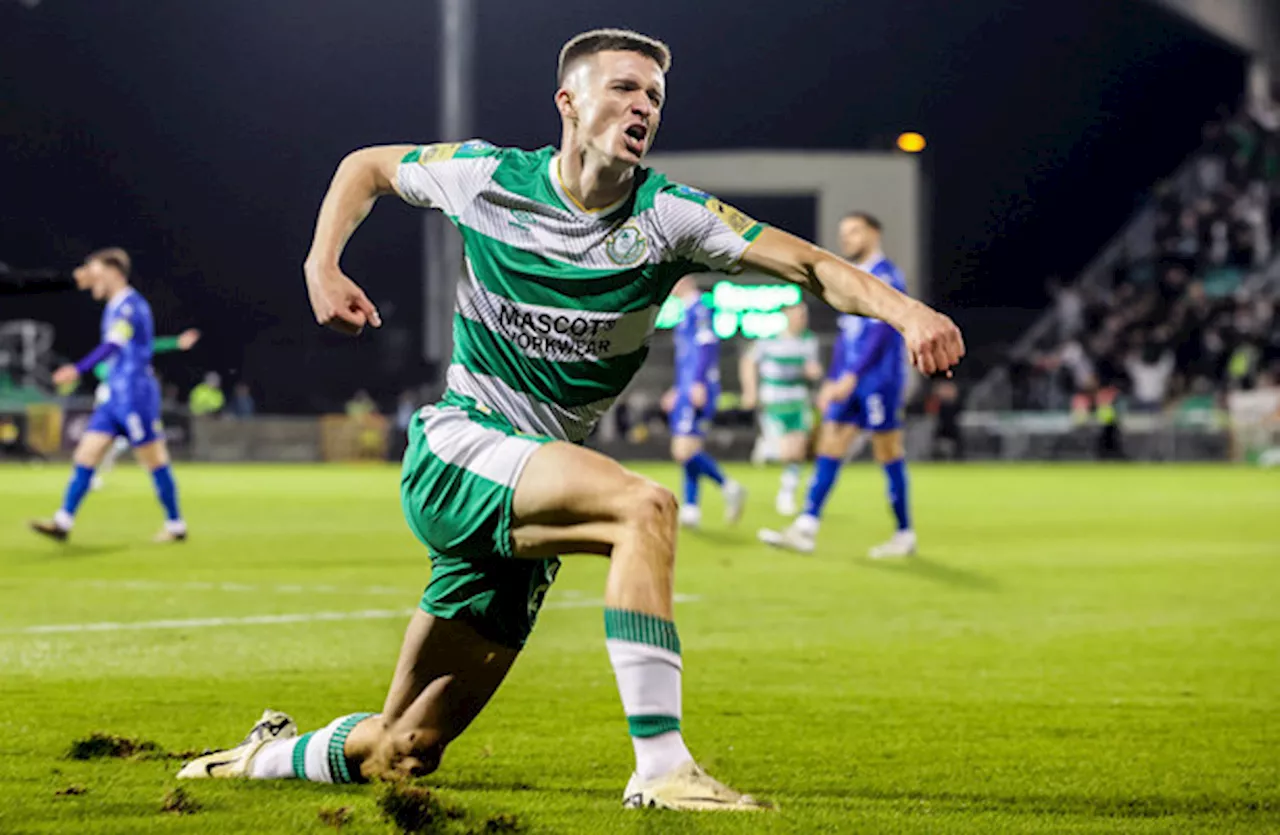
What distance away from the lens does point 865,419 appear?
13.0m

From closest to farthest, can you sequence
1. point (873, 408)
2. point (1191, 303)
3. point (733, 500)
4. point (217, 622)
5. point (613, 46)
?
point (613, 46)
point (217, 622)
point (873, 408)
point (733, 500)
point (1191, 303)

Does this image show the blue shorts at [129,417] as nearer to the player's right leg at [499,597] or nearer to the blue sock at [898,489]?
the blue sock at [898,489]

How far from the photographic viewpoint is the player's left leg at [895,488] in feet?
42.8

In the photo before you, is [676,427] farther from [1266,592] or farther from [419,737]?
[419,737]

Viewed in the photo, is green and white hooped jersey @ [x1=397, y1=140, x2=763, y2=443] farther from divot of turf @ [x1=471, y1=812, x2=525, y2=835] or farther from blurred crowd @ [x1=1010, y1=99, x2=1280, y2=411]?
blurred crowd @ [x1=1010, y1=99, x2=1280, y2=411]

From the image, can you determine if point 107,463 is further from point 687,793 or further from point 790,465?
point 687,793

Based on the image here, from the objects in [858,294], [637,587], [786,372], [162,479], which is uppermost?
[858,294]

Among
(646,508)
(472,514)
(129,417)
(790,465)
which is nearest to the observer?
(646,508)


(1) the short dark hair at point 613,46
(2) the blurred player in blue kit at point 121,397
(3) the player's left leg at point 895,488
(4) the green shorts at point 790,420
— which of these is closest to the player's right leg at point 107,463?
(4) the green shorts at point 790,420

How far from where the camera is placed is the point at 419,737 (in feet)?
15.0

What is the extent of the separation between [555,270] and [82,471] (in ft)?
33.8

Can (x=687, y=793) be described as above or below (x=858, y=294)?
below

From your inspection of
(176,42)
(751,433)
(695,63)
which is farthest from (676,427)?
(176,42)

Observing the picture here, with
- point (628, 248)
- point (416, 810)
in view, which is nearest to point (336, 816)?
point (416, 810)
